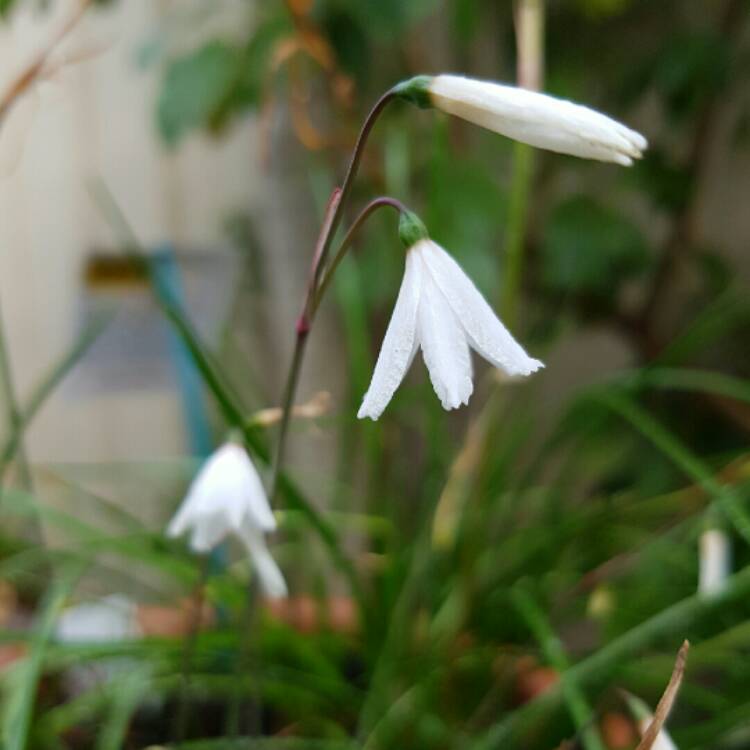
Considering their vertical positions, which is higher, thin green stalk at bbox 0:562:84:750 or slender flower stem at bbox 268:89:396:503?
slender flower stem at bbox 268:89:396:503

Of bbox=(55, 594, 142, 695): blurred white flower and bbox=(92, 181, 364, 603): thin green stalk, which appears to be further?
bbox=(55, 594, 142, 695): blurred white flower

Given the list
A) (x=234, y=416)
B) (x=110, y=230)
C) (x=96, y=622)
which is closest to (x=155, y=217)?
(x=110, y=230)

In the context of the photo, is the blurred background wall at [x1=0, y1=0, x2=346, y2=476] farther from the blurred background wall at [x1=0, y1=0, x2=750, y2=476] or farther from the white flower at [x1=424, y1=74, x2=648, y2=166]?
the white flower at [x1=424, y1=74, x2=648, y2=166]

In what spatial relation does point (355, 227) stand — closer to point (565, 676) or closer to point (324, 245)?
point (324, 245)

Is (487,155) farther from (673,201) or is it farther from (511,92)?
(511,92)

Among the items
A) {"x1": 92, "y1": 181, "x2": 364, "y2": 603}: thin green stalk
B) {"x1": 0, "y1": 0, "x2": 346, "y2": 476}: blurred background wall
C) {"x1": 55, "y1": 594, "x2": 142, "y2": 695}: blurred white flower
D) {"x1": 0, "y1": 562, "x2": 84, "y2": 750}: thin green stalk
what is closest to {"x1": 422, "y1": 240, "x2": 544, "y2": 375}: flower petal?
{"x1": 92, "y1": 181, "x2": 364, "y2": 603}: thin green stalk

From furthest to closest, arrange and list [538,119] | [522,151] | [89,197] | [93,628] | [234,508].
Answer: [89,197] < [93,628] < [522,151] < [234,508] < [538,119]

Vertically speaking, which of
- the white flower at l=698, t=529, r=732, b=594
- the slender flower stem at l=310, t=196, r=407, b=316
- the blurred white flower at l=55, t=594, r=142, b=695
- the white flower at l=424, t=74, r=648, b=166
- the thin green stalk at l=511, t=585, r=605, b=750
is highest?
the white flower at l=424, t=74, r=648, b=166
